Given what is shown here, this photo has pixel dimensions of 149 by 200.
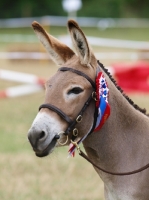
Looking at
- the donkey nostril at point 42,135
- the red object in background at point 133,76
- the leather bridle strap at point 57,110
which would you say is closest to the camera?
the donkey nostril at point 42,135

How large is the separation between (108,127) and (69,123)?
44cm

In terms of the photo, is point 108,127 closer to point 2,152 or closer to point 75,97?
point 75,97

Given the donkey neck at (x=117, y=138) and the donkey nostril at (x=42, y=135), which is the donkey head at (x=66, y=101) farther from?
the donkey neck at (x=117, y=138)

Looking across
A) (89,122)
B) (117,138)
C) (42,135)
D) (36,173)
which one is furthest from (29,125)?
(42,135)

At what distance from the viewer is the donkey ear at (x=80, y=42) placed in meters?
3.50

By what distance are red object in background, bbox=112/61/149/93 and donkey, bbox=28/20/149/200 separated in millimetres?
7281

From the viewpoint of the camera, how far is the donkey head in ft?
11.0

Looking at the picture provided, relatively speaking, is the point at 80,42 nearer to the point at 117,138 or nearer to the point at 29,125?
the point at 117,138

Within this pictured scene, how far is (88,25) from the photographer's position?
30734 millimetres

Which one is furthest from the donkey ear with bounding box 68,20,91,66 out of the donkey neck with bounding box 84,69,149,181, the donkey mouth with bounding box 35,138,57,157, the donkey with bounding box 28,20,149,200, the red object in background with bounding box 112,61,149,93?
the red object in background with bounding box 112,61,149,93

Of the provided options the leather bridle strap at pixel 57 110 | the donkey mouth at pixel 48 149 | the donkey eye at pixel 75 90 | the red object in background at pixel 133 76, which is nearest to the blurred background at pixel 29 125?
the red object in background at pixel 133 76

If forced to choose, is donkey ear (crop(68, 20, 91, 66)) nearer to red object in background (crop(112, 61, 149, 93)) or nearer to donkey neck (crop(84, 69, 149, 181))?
donkey neck (crop(84, 69, 149, 181))

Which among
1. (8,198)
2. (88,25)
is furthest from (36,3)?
(8,198)

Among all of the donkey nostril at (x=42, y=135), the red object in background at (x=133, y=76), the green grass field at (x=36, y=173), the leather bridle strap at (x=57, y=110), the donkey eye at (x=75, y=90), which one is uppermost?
the donkey eye at (x=75, y=90)
